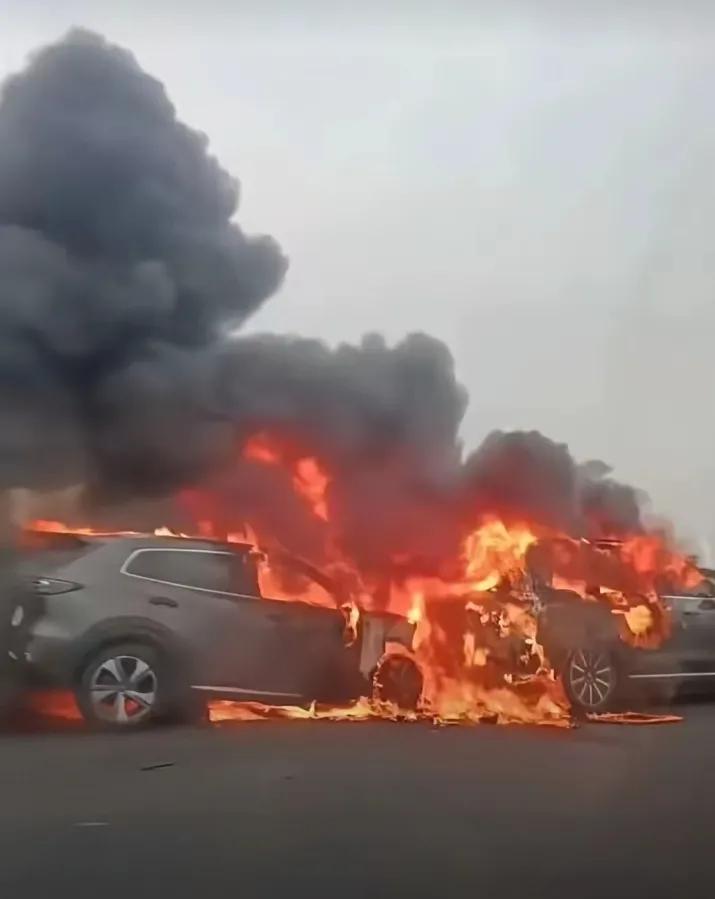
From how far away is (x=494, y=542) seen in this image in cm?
833

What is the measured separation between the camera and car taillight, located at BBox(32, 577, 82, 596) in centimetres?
678

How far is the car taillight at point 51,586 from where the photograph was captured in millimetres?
6781

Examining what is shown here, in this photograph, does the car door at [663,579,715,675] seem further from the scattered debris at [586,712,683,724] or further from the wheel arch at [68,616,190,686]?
the wheel arch at [68,616,190,686]

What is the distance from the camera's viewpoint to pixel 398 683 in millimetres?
7410

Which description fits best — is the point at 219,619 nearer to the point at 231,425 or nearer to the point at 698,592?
the point at 231,425

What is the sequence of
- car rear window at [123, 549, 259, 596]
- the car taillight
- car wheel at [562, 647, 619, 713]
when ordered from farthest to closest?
car wheel at [562, 647, 619, 713] → car rear window at [123, 549, 259, 596] → the car taillight

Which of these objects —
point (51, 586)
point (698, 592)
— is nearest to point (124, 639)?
point (51, 586)

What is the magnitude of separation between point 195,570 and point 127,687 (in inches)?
31.8

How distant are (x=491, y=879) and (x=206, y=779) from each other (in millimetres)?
1726

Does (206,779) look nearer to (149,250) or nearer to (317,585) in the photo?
(317,585)

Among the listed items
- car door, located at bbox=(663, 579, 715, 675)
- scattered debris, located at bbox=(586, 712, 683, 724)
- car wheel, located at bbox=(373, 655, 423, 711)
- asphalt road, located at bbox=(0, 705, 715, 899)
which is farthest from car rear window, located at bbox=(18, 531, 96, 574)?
car door, located at bbox=(663, 579, 715, 675)

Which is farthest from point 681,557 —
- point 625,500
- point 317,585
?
point 317,585

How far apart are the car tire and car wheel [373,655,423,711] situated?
1.32 metres

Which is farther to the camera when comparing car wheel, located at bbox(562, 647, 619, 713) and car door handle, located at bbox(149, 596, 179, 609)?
car wheel, located at bbox(562, 647, 619, 713)
